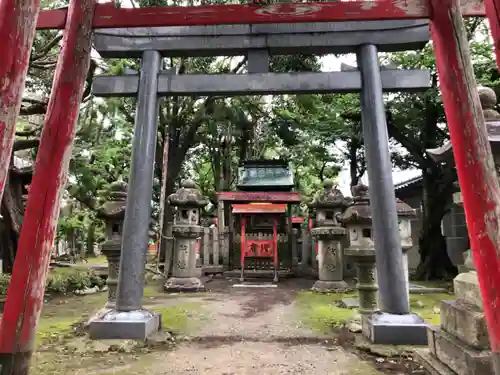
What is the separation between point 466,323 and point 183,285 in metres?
7.95

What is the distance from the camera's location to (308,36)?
5176 millimetres

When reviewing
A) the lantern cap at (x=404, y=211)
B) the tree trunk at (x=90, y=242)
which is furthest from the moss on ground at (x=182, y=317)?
the tree trunk at (x=90, y=242)

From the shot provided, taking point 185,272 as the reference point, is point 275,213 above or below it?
above

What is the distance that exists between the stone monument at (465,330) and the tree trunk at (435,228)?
29.3ft

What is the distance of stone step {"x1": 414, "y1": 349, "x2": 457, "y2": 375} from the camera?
314 cm

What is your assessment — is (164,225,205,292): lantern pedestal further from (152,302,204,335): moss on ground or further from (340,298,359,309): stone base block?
Result: (340,298,359,309): stone base block

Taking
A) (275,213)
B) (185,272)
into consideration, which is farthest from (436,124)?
(185,272)

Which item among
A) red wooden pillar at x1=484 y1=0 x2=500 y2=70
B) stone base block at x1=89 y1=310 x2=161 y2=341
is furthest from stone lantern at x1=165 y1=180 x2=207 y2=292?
red wooden pillar at x1=484 y1=0 x2=500 y2=70

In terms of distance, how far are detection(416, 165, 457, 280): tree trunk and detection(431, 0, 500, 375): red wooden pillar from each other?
9259 millimetres

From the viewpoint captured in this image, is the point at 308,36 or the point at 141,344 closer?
the point at 141,344

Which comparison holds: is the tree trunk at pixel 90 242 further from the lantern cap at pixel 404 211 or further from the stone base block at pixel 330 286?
the lantern cap at pixel 404 211

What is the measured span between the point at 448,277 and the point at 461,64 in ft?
33.9

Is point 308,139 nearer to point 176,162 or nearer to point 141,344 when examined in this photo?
point 176,162

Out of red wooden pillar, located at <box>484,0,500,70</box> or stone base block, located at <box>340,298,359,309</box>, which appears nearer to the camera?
red wooden pillar, located at <box>484,0,500,70</box>
